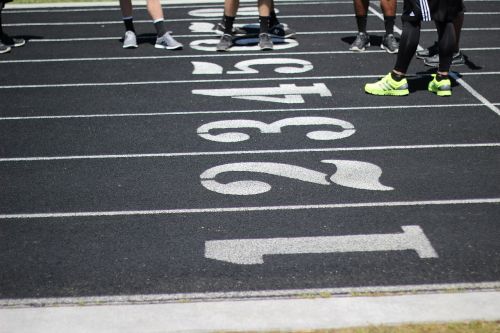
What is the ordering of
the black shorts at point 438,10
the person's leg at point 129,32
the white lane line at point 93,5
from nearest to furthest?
the black shorts at point 438,10 → the person's leg at point 129,32 → the white lane line at point 93,5

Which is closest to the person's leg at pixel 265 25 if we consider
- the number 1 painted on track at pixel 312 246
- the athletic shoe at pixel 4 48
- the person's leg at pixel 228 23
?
the person's leg at pixel 228 23

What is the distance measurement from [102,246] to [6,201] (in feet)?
4.24

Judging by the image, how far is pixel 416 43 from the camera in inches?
340

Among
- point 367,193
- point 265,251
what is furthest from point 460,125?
point 265,251

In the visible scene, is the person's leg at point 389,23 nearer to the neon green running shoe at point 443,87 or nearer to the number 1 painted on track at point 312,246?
the neon green running shoe at point 443,87

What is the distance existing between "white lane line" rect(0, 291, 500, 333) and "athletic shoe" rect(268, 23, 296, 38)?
7.84 metres

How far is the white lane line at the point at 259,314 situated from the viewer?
421 cm

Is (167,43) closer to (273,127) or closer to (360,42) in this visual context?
(360,42)

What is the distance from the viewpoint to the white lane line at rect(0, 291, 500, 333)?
4.21 m

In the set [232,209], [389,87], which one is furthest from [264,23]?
[232,209]

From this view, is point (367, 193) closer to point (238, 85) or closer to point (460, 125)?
point (460, 125)

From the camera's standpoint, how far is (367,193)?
20.6 ft

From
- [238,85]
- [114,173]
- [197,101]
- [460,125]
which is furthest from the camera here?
[238,85]

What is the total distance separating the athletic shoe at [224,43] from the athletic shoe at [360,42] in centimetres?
167
